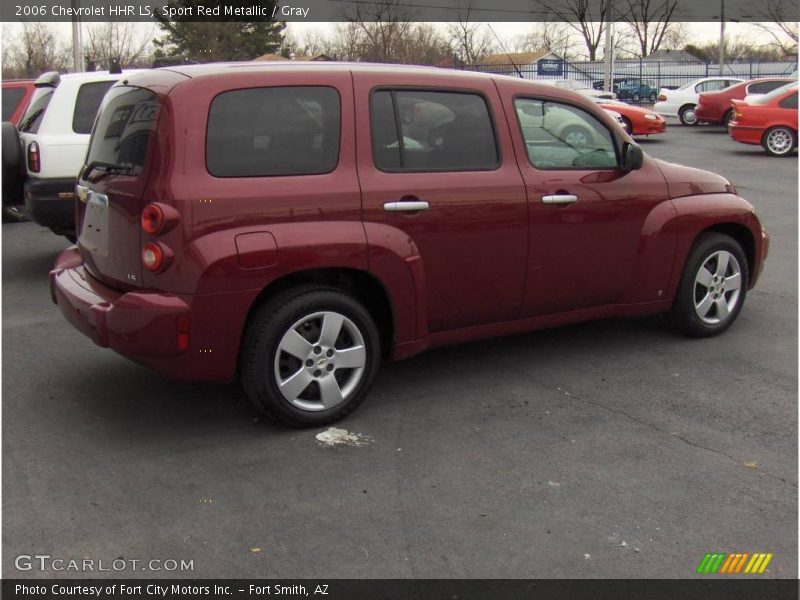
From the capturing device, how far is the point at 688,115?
28391mm

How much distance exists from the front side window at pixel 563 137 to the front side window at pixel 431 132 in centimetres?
29

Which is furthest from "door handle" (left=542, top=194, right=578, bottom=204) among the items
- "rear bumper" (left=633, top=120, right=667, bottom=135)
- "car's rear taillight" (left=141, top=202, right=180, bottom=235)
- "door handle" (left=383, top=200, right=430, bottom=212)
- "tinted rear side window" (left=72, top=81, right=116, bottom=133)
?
"rear bumper" (left=633, top=120, right=667, bottom=135)

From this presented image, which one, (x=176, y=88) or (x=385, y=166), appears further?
(x=385, y=166)

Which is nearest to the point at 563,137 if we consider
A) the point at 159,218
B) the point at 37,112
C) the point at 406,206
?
the point at 406,206

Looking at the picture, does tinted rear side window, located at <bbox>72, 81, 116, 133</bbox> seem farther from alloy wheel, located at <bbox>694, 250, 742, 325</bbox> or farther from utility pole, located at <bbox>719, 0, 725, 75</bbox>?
utility pole, located at <bbox>719, 0, 725, 75</bbox>

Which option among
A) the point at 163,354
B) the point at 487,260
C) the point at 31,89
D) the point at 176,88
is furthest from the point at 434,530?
the point at 31,89

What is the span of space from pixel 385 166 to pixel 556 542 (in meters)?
2.18

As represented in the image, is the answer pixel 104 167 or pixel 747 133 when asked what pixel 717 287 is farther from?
pixel 747 133

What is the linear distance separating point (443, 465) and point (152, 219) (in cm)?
181

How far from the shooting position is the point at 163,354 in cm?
444

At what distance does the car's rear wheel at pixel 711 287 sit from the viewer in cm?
622

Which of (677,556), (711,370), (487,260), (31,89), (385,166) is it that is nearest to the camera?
(677,556)
